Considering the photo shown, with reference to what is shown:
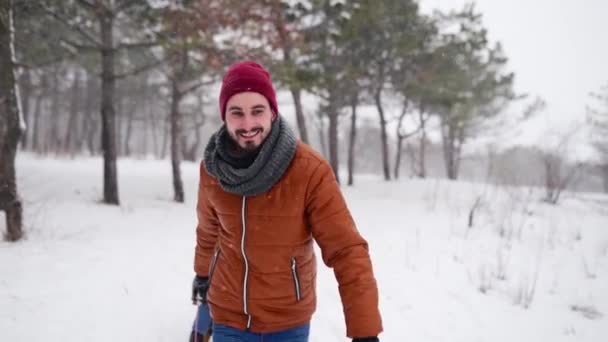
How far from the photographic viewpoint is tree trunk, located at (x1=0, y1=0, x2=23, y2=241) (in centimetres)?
483

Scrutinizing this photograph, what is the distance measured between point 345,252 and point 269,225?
1.25 ft

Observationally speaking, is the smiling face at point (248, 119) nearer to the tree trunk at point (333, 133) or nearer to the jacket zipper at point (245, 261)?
the jacket zipper at point (245, 261)

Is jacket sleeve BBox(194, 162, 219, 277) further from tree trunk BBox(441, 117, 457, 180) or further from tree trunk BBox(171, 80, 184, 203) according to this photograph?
tree trunk BBox(441, 117, 457, 180)

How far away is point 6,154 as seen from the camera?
4891 mm

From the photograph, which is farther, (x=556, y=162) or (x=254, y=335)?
(x=556, y=162)

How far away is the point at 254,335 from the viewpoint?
5.79ft

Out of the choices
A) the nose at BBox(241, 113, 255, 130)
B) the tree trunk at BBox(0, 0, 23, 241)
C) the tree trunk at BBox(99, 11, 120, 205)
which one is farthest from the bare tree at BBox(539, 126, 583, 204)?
the tree trunk at BBox(0, 0, 23, 241)

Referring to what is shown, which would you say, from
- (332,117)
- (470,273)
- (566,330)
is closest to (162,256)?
(470,273)

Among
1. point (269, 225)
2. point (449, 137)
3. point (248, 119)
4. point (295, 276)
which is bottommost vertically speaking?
point (295, 276)

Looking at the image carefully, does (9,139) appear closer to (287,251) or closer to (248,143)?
(248,143)

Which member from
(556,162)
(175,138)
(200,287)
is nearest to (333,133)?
(175,138)

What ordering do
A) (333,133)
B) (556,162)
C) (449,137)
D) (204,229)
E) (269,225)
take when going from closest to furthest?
(269,225) < (204,229) < (556,162) < (333,133) < (449,137)

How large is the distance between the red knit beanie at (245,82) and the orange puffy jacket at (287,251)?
338mm

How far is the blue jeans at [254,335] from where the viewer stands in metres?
1.76
